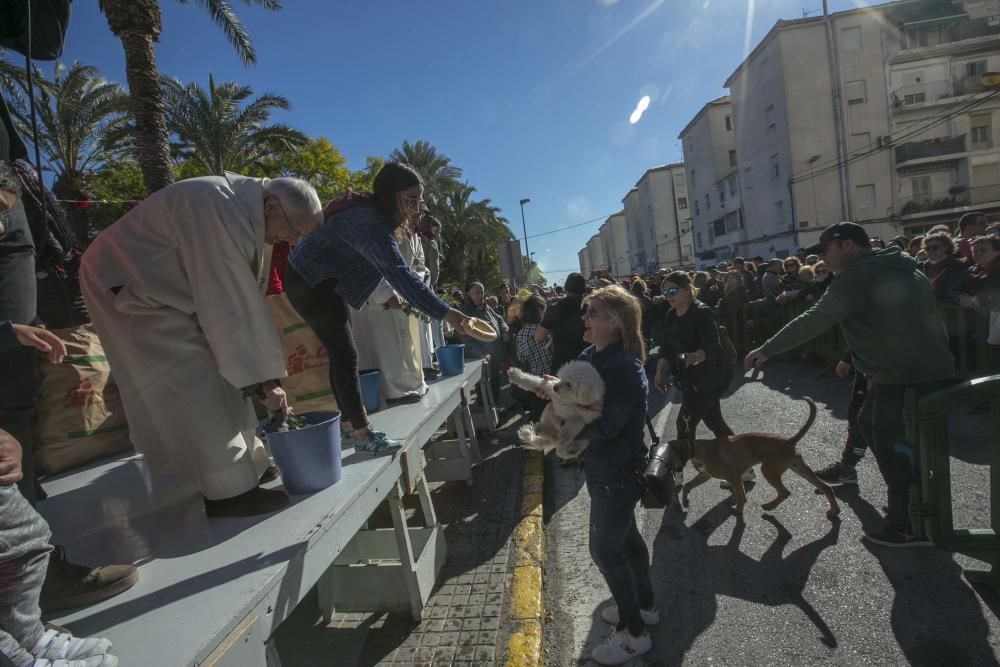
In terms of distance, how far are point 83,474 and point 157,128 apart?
9026 millimetres

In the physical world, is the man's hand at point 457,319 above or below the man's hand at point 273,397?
above

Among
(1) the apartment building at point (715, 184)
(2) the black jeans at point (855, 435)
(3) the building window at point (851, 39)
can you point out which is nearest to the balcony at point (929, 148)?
(3) the building window at point (851, 39)

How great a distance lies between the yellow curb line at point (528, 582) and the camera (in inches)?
107

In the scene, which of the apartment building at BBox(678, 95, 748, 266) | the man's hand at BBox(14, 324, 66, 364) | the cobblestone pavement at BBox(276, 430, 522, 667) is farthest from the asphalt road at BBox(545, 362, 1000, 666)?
the apartment building at BBox(678, 95, 748, 266)

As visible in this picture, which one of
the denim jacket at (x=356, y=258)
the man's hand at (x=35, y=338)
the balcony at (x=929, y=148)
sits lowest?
the man's hand at (x=35, y=338)

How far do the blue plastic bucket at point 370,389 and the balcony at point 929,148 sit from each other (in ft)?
133

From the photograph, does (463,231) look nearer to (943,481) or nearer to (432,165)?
(432,165)

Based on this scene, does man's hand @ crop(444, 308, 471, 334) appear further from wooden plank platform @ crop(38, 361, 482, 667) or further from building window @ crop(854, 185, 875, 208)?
building window @ crop(854, 185, 875, 208)

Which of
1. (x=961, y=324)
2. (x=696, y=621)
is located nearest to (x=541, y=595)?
(x=696, y=621)

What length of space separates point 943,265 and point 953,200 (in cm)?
3721

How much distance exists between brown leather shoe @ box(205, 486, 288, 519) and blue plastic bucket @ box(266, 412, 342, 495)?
129 millimetres

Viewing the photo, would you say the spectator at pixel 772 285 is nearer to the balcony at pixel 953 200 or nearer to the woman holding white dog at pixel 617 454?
the woman holding white dog at pixel 617 454

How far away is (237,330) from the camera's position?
2035 mm

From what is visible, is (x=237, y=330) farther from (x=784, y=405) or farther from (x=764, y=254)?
(x=764, y=254)
